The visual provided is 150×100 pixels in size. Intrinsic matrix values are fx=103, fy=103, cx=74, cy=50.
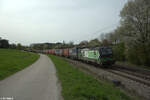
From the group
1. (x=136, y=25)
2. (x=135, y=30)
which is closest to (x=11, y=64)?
(x=135, y=30)

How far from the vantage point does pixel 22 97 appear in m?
Answer: 4.79

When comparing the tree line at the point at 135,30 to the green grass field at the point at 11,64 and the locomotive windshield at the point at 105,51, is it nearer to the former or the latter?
the locomotive windshield at the point at 105,51

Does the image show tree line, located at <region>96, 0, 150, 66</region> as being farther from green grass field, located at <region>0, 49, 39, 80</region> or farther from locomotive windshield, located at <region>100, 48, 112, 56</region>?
green grass field, located at <region>0, 49, 39, 80</region>

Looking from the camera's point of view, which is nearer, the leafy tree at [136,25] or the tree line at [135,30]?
the tree line at [135,30]

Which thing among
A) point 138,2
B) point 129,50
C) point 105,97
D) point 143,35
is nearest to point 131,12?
point 138,2

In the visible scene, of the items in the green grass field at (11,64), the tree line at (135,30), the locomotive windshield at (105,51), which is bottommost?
the green grass field at (11,64)

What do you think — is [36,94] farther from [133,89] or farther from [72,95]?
[133,89]

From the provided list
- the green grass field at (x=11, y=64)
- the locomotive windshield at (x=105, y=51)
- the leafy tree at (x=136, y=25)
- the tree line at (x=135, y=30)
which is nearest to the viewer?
the green grass field at (x=11, y=64)

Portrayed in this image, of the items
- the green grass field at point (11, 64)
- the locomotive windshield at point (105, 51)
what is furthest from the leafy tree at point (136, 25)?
the green grass field at point (11, 64)

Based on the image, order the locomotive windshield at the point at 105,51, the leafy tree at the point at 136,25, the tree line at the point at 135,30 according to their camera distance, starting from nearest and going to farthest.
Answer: the locomotive windshield at the point at 105,51 → the tree line at the point at 135,30 → the leafy tree at the point at 136,25

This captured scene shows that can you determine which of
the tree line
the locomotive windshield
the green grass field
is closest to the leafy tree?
the tree line

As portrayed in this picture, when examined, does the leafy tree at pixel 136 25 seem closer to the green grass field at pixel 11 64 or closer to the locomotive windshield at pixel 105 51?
the locomotive windshield at pixel 105 51

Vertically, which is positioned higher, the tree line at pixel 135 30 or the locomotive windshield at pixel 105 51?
the tree line at pixel 135 30

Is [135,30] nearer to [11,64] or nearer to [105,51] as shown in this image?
[105,51]
